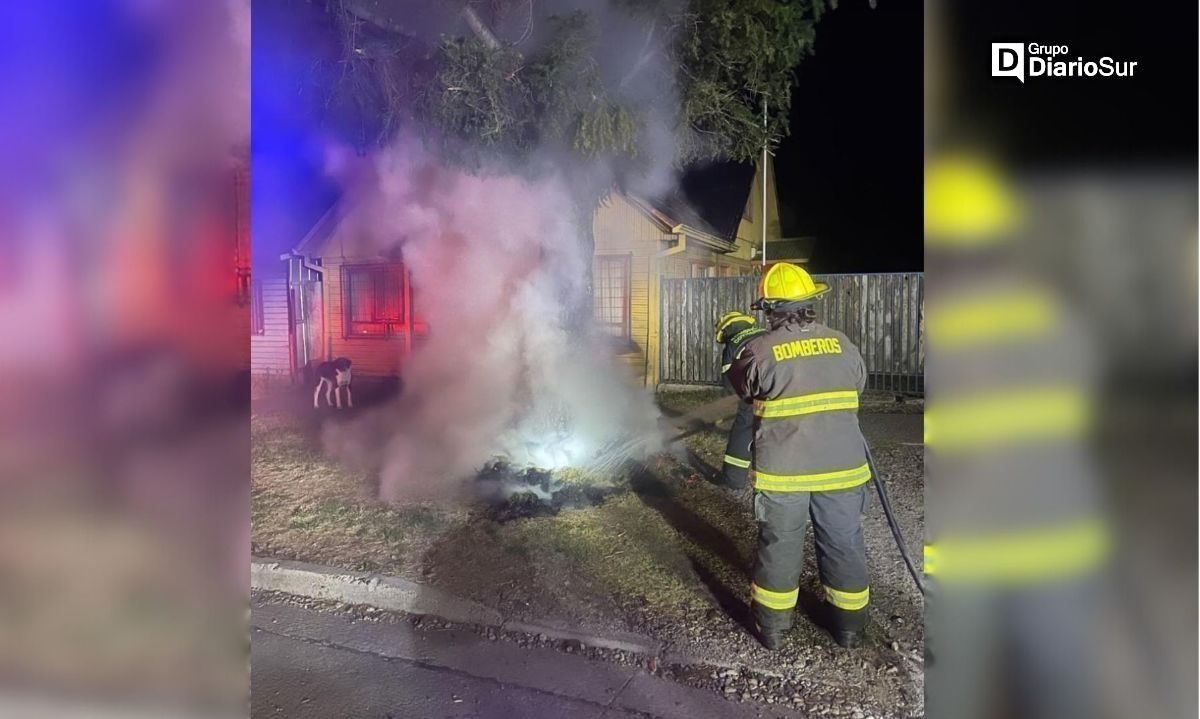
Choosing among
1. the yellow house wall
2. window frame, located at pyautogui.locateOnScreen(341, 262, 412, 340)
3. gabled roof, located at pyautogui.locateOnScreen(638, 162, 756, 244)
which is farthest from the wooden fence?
window frame, located at pyautogui.locateOnScreen(341, 262, 412, 340)

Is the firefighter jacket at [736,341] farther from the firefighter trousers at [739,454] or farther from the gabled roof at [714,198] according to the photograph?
the gabled roof at [714,198]

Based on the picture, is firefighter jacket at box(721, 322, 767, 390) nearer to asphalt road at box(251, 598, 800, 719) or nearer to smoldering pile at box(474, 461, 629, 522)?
smoldering pile at box(474, 461, 629, 522)

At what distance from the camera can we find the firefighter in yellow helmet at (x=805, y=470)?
295cm

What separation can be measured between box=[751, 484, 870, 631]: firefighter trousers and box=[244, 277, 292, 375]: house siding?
435 inches

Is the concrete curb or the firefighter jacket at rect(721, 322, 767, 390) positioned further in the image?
the firefighter jacket at rect(721, 322, 767, 390)

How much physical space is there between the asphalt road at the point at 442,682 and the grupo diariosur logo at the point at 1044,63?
217 cm

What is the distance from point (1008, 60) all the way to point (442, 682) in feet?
9.23

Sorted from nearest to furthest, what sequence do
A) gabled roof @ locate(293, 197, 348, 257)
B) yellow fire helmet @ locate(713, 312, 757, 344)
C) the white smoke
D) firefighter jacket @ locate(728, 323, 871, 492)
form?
1. firefighter jacket @ locate(728, 323, 871, 492)
2. yellow fire helmet @ locate(713, 312, 757, 344)
3. the white smoke
4. gabled roof @ locate(293, 197, 348, 257)

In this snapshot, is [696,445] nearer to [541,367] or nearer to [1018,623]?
[541,367]

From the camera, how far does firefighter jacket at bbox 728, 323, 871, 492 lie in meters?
2.94

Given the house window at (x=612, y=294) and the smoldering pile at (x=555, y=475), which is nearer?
the smoldering pile at (x=555, y=475)

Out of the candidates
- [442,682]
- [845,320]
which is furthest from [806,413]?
[845,320]

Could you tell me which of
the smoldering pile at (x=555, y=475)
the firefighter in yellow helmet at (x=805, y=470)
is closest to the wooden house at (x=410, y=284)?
the smoldering pile at (x=555, y=475)

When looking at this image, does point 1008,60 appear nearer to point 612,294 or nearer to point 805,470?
point 805,470
